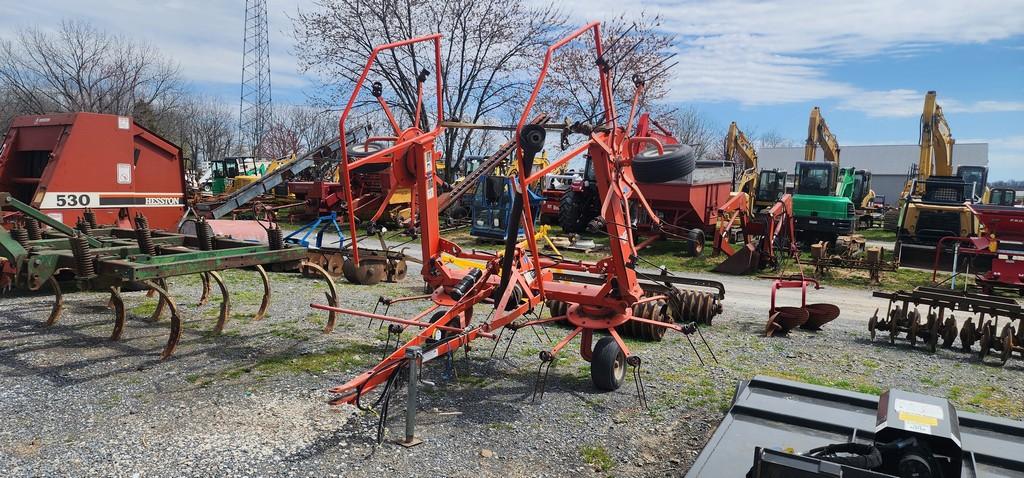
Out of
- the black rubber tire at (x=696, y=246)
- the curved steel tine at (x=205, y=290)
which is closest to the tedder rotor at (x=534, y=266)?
the curved steel tine at (x=205, y=290)

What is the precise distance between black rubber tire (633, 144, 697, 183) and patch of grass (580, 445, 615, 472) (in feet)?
8.79

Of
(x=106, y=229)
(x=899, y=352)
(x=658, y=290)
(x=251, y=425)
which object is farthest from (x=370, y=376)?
(x=899, y=352)

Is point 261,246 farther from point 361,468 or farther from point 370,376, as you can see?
point 361,468

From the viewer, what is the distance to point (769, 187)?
2044cm

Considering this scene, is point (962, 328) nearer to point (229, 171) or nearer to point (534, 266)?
point (534, 266)

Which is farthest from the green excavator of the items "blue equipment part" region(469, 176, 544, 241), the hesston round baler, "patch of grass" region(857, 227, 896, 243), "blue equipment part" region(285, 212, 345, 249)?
the hesston round baler

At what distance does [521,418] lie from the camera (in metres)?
5.33

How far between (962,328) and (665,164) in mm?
4679

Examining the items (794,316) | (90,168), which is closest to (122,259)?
(90,168)

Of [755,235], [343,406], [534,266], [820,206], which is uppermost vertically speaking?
[820,206]

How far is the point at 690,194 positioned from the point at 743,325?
7.66m

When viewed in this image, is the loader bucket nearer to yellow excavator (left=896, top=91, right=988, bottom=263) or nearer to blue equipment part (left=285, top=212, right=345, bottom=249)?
blue equipment part (left=285, top=212, right=345, bottom=249)

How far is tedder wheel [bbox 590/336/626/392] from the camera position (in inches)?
231

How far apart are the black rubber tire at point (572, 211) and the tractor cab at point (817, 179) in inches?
240
